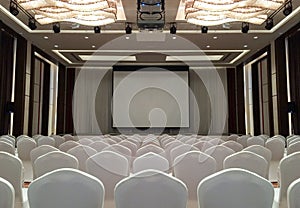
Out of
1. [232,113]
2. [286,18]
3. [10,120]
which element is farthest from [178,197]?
[232,113]

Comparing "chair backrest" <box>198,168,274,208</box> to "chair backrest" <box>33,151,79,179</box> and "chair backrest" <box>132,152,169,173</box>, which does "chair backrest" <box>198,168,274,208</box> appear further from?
"chair backrest" <box>33,151,79,179</box>

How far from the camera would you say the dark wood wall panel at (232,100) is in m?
18.6

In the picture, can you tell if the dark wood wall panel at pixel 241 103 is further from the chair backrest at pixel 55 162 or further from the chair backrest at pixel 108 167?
the chair backrest at pixel 55 162

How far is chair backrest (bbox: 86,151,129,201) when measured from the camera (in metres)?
3.62

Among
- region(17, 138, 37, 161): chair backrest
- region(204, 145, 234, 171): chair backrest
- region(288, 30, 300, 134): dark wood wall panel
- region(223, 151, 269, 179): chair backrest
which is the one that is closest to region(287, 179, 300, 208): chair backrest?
region(223, 151, 269, 179): chair backrest

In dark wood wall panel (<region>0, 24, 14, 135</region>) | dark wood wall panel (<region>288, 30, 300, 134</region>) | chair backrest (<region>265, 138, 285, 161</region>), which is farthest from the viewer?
dark wood wall panel (<region>288, 30, 300, 134</region>)

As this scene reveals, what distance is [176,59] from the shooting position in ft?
57.6

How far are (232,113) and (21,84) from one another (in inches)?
426

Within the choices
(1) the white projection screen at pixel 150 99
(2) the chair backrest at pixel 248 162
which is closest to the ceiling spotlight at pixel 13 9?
(2) the chair backrest at pixel 248 162

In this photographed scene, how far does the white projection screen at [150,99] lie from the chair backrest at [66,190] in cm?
1608

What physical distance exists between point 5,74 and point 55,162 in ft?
31.7

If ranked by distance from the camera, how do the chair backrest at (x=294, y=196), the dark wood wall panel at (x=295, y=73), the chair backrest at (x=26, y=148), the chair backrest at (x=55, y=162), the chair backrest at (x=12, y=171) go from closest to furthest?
the chair backrest at (x=294, y=196) → the chair backrest at (x=12, y=171) → the chair backrest at (x=55, y=162) → the chair backrest at (x=26, y=148) → the dark wood wall panel at (x=295, y=73)

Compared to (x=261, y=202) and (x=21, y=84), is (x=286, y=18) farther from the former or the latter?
(x=261, y=202)

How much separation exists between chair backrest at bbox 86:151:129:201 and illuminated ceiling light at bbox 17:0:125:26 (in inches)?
149
